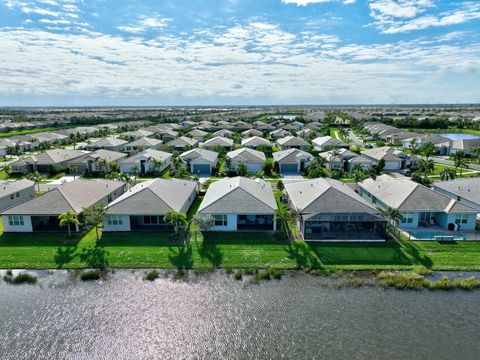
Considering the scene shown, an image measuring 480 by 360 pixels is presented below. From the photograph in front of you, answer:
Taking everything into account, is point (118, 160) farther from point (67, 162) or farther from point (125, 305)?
point (125, 305)

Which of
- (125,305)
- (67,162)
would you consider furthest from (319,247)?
(67,162)

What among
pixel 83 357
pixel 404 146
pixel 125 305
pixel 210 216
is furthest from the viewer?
pixel 404 146

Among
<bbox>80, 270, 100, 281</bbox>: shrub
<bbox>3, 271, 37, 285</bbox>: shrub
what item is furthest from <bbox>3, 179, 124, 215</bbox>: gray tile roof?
<bbox>80, 270, 100, 281</bbox>: shrub

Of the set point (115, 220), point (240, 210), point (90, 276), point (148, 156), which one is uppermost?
point (148, 156)

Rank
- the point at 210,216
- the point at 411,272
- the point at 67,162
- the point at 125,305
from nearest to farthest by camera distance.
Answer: the point at 125,305
the point at 411,272
the point at 210,216
the point at 67,162

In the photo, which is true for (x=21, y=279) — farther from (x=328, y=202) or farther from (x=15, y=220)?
(x=328, y=202)

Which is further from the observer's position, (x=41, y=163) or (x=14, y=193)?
(x=41, y=163)

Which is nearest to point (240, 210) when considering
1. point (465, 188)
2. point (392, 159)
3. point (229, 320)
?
point (229, 320)

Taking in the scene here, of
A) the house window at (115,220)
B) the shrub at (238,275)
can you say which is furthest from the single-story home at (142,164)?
the shrub at (238,275)
